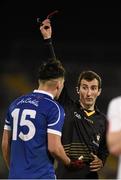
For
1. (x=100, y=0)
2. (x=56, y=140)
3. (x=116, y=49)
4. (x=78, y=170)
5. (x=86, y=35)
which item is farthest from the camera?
(x=100, y=0)

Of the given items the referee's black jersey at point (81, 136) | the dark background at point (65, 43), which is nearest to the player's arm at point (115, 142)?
the referee's black jersey at point (81, 136)

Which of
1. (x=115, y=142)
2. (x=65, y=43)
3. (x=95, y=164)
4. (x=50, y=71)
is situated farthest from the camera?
(x=65, y=43)

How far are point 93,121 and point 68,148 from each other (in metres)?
0.32

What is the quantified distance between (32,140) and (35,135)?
40 mm

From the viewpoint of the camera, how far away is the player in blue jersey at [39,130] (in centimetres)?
Result: 382

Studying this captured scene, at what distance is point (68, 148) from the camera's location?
14.6 feet

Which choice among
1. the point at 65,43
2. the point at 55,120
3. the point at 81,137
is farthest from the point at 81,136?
the point at 65,43

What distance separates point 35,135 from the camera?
3822 mm

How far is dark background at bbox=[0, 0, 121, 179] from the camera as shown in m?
13.9

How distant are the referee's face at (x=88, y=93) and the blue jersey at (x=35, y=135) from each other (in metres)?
0.73

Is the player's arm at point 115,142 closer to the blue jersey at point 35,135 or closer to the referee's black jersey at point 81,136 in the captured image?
the blue jersey at point 35,135

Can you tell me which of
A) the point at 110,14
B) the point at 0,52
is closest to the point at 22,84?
the point at 0,52

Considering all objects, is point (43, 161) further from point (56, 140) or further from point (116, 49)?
point (116, 49)

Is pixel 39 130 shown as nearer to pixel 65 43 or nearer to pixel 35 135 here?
pixel 35 135
